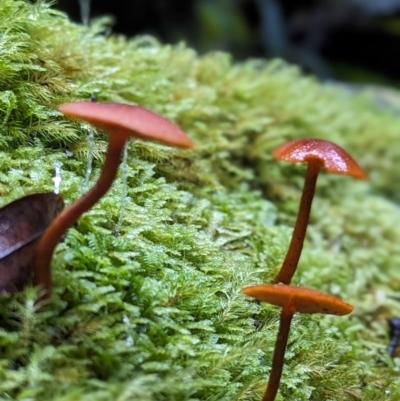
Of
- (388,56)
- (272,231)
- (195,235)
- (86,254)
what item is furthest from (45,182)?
(388,56)

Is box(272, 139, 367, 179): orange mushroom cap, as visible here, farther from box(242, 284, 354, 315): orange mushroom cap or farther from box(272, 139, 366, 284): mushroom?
box(242, 284, 354, 315): orange mushroom cap

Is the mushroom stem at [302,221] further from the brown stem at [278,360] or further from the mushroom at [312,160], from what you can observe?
the brown stem at [278,360]

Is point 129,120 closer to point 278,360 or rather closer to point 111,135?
point 111,135

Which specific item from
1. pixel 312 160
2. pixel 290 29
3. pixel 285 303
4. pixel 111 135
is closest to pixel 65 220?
pixel 111 135

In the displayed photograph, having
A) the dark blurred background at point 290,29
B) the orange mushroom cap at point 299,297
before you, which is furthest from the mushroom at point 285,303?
the dark blurred background at point 290,29

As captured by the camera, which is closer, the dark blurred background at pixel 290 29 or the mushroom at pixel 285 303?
the mushroom at pixel 285 303

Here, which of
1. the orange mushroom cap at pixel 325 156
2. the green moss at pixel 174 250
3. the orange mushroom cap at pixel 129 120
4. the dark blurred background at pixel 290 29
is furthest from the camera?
the dark blurred background at pixel 290 29

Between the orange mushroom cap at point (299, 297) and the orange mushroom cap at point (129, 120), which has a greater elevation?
the orange mushroom cap at point (129, 120)

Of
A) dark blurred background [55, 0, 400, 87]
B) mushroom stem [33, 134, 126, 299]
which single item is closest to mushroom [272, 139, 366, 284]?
mushroom stem [33, 134, 126, 299]

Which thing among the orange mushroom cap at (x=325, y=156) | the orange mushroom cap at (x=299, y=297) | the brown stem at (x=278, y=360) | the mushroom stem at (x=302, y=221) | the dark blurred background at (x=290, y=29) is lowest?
the brown stem at (x=278, y=360)

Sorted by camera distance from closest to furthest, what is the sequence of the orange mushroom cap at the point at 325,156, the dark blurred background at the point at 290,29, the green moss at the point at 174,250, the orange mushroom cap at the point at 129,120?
the orange mushroom cap at the point at 129,120
the green moss at the point at 174,250
the orange mushroom cap at the point at 325,156
the dark blurred background at the point at 290,29
